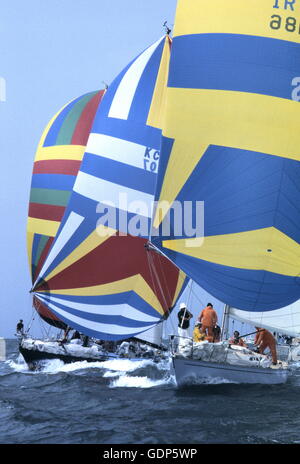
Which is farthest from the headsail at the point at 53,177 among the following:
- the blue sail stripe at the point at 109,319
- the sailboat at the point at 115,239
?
the blue sail stripe at the point at 109,319

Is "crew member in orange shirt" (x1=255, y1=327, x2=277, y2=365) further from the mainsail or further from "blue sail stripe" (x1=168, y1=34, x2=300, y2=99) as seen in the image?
"blue sail stripe" (x1=168, y1=34, x2=300, y2=99)

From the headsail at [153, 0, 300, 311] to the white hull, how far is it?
4.67ft

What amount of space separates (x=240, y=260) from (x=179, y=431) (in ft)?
15.5

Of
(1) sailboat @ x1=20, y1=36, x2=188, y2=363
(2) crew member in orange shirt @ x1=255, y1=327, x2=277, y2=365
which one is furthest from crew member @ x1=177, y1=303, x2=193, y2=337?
(2) crew member in orange shirt @ x1=255, y1=327, x2=277, y2=365

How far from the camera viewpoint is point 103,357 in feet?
62.8

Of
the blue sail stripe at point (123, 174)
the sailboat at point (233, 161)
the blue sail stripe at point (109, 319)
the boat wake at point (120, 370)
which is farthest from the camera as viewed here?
the blue sail stripe at point (123, 174)

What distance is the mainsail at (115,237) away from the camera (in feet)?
57.2

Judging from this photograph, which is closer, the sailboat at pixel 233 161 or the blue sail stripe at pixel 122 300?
the sailboat at pixel 233 161

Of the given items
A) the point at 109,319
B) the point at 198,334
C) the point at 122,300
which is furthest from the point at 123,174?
the point at 198,334

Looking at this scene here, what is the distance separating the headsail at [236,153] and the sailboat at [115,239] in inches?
159

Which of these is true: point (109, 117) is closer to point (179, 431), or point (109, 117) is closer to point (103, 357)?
point (103, 357)

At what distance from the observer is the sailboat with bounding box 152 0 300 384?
12812 millimetres

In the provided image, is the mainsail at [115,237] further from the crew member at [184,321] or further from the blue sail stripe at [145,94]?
the crew member at [184,321]
